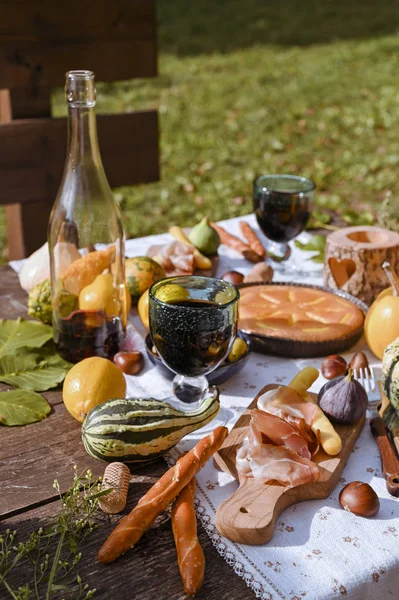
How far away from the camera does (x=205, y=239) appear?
7.09 feet

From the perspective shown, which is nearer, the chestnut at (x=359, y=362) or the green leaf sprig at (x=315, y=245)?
the chestnut at (x=359, y=362)

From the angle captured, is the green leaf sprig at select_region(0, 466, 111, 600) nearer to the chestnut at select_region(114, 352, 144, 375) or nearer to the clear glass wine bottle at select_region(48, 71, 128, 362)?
the chestnut at select_region(114, 352, 144, 375)

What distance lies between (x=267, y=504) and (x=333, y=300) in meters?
0.84

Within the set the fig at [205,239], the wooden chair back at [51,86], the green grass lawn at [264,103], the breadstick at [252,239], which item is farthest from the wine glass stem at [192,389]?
the green grass lawn at [264,103]

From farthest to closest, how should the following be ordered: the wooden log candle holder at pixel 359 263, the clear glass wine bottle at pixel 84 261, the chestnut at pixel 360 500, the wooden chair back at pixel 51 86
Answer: the wooden chair back at pixel 51 86 < the wooden log candle holder at pixel 359 263 < the clear glass wine bottle at pixel 84 261 < the chestnut at pixel 360 500

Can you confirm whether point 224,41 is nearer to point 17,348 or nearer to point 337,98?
point 337,98

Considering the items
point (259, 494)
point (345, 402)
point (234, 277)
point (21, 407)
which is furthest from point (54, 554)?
point (234, 277)

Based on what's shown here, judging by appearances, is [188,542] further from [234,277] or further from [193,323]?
[234,277]

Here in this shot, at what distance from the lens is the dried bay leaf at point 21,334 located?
168 centimetres

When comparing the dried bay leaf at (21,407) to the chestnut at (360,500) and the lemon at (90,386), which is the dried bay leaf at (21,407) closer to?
the lemon at (90,386)

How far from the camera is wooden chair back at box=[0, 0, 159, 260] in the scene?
9.28 ft

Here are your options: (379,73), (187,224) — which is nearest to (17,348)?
(187,224)

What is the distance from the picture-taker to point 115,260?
1726mm

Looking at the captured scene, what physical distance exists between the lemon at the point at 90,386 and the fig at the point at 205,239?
0.82m
